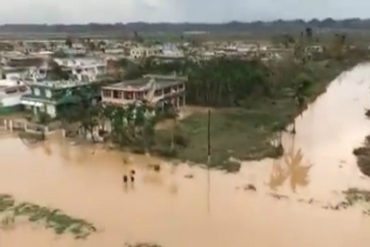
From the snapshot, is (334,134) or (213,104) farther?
(213,104)

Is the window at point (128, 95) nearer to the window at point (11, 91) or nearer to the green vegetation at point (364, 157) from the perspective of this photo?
the window at point (11, 91)

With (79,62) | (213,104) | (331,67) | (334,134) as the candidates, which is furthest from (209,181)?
(331,67)

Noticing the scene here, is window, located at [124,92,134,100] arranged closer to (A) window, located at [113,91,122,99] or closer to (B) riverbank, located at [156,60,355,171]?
(A) window, located at [113,91,122,99]

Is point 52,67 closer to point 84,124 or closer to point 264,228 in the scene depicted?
point 84,124

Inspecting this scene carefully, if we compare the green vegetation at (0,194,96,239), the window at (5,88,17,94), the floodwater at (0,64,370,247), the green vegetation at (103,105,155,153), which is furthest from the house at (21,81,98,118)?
the green vegetation at (0,194,96,239)

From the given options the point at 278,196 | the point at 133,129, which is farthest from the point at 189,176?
the point at 133,129

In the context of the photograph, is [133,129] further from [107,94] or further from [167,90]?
[167,90]
